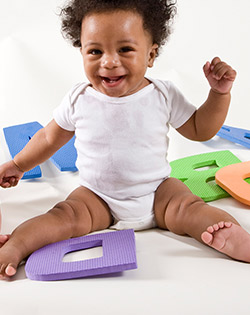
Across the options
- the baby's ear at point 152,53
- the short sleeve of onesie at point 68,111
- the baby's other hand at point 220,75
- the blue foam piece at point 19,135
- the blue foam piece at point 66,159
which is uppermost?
the baby's ear at point 152,53

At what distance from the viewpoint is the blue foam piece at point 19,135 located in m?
1.77

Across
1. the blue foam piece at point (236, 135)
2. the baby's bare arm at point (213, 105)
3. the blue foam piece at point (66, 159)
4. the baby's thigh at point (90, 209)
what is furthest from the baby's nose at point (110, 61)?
the blue foam piece at point (236, 135)

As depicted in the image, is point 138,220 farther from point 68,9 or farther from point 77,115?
point 68,9

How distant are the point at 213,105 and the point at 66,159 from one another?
59cm

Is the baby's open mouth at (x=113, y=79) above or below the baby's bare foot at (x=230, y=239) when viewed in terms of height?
above

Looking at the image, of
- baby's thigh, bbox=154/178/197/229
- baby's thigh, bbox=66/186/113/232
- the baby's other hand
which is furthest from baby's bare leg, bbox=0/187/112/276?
the baby's other hand

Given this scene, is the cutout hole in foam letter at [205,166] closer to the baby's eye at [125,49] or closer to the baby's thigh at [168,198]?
the baby's thigh at [168,198]

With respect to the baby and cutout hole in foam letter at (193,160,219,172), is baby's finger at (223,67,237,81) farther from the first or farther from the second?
cutout hole in foam letter at (193,160,219,172)

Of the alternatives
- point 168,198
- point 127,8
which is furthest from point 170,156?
point 127,8

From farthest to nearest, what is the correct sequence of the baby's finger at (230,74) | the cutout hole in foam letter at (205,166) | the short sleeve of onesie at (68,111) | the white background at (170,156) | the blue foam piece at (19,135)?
the blue foam piece at (19,135), the cutout hole in foam letter at (205,166), the short sleeve of onesie at (68,111), the baby's finger at (230,74), the white background at (170,156)

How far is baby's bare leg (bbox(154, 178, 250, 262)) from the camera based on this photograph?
1.10 meters

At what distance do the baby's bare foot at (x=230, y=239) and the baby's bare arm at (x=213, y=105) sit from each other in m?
0.29

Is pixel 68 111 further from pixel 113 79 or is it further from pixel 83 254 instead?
pixel 83 254

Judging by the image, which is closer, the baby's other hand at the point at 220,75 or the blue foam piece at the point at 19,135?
the baby's other hand at the point at 220,75
